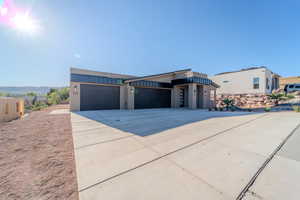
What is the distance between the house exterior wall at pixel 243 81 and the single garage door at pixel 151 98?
11.6 metres

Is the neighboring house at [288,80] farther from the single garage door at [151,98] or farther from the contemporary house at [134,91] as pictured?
the single garage door at [151,98]

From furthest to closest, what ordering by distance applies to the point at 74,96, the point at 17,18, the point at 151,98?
the point at 151,98, the point at 74,96, the point at 17,18

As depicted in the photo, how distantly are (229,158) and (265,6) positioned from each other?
12.2m

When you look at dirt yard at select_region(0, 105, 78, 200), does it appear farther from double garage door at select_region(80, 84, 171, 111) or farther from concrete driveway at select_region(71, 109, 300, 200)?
double garage door at select_region(80, 84, 171, 111)

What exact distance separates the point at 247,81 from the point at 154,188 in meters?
22.4

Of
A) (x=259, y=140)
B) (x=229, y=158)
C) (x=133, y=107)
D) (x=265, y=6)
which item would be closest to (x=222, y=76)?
(x=265, y=6)

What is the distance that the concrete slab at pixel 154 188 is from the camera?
1489 millimetres

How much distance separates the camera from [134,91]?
43.8 feet

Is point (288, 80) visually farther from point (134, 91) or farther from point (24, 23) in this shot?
point (24, 23)

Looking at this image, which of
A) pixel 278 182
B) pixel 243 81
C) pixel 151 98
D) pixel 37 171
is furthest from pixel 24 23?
pixel 243 81

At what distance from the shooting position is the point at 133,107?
13.1 metres

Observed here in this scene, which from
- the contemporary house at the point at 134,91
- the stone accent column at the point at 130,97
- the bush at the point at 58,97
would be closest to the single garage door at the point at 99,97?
the contemporary house at the point at 134,91

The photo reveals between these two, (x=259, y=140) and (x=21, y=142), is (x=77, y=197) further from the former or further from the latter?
(x=259, y=140)

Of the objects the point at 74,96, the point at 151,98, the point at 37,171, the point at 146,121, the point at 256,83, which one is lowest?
the point at 37,171
